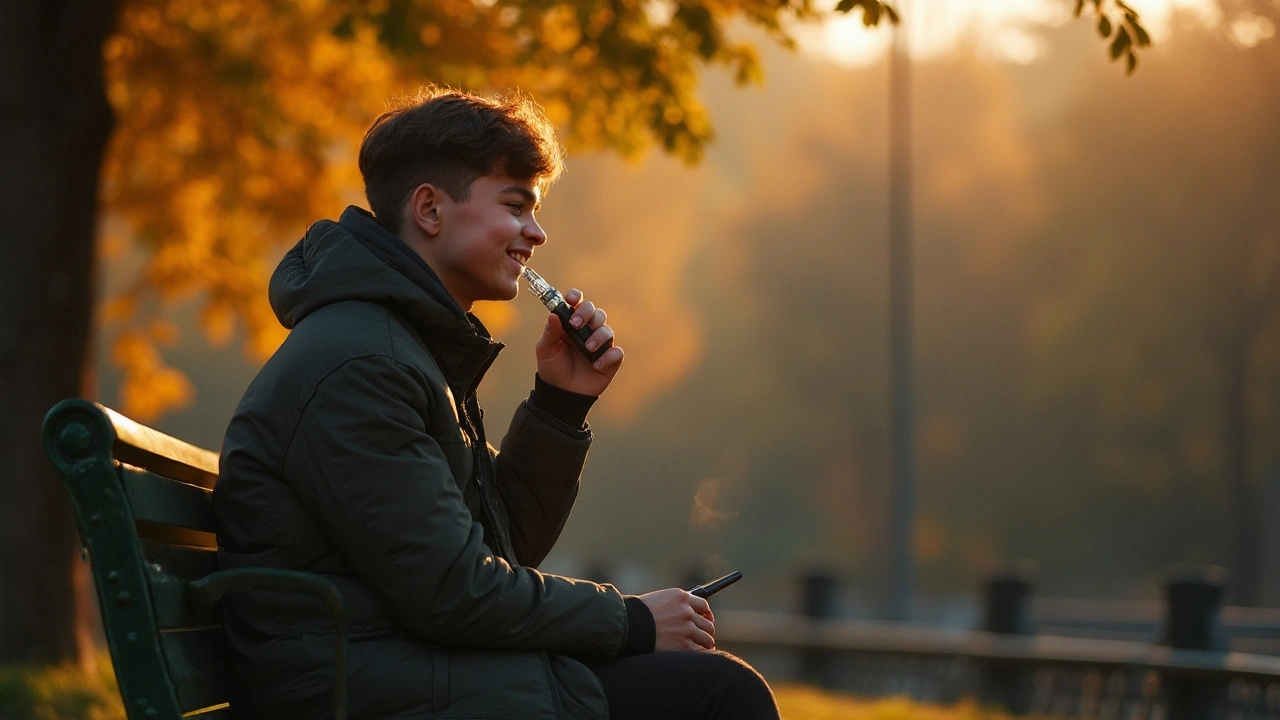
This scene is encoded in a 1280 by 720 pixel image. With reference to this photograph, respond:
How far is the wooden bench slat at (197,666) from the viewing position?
2482mm

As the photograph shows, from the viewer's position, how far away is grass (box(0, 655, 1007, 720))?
20.9ft

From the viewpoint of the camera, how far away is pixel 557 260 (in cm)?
3047

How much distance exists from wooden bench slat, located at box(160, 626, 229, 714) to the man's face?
0.83 metres

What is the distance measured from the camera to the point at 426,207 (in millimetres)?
3117

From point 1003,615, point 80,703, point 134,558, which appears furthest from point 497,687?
point 1003,615

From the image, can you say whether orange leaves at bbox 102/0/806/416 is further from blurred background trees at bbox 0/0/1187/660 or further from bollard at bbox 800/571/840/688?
bollard at bbox 800/571/840/688

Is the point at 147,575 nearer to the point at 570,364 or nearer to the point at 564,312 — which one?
the point at 564,312

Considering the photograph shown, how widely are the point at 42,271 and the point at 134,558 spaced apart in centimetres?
654

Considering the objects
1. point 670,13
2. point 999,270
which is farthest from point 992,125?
point 670,13

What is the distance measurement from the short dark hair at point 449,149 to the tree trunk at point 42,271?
18.4ft

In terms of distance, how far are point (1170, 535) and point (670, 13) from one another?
2150cm

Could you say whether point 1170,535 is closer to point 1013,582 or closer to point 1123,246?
point 1123,246

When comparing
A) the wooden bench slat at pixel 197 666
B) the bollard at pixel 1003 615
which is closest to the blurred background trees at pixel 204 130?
the wooden bench slat at pixel 197 666

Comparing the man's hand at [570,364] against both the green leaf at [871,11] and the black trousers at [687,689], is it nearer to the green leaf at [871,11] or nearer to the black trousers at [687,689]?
the black trousers at [687,689]
